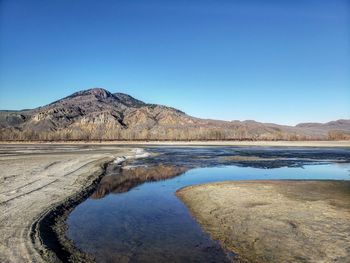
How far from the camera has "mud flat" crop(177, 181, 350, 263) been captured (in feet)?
35.7

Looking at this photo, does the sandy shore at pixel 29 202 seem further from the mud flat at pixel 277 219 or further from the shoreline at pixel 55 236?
the mud flat at pixel 277 219

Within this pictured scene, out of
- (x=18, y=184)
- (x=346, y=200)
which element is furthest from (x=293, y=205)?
(x=18, y=184)

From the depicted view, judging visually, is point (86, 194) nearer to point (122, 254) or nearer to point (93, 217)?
point (93, 217)

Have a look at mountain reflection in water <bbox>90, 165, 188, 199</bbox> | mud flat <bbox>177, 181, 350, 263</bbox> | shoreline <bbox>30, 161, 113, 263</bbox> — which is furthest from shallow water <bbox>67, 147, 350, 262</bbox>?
mud flat <bbox>177, 181, 350, 263</bbox>

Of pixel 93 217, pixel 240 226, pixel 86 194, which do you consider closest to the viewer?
pixel 240 226

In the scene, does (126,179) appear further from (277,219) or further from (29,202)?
(277,219)

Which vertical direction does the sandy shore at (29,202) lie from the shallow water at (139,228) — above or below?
above

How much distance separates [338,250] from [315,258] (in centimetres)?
94

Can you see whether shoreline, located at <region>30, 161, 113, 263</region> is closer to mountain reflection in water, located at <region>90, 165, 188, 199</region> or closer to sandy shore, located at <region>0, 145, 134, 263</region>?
sandy shore, located at <region>0, 145, 134, 263</region>

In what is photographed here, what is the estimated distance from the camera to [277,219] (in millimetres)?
14422

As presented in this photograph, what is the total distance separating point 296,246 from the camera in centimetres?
1123

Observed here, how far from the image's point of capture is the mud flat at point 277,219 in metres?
10.9

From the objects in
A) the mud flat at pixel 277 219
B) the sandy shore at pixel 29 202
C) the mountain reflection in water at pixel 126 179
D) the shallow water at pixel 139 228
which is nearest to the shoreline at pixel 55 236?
the sandy shore at pixel 29 202

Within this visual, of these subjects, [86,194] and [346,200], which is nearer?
[346,200]
